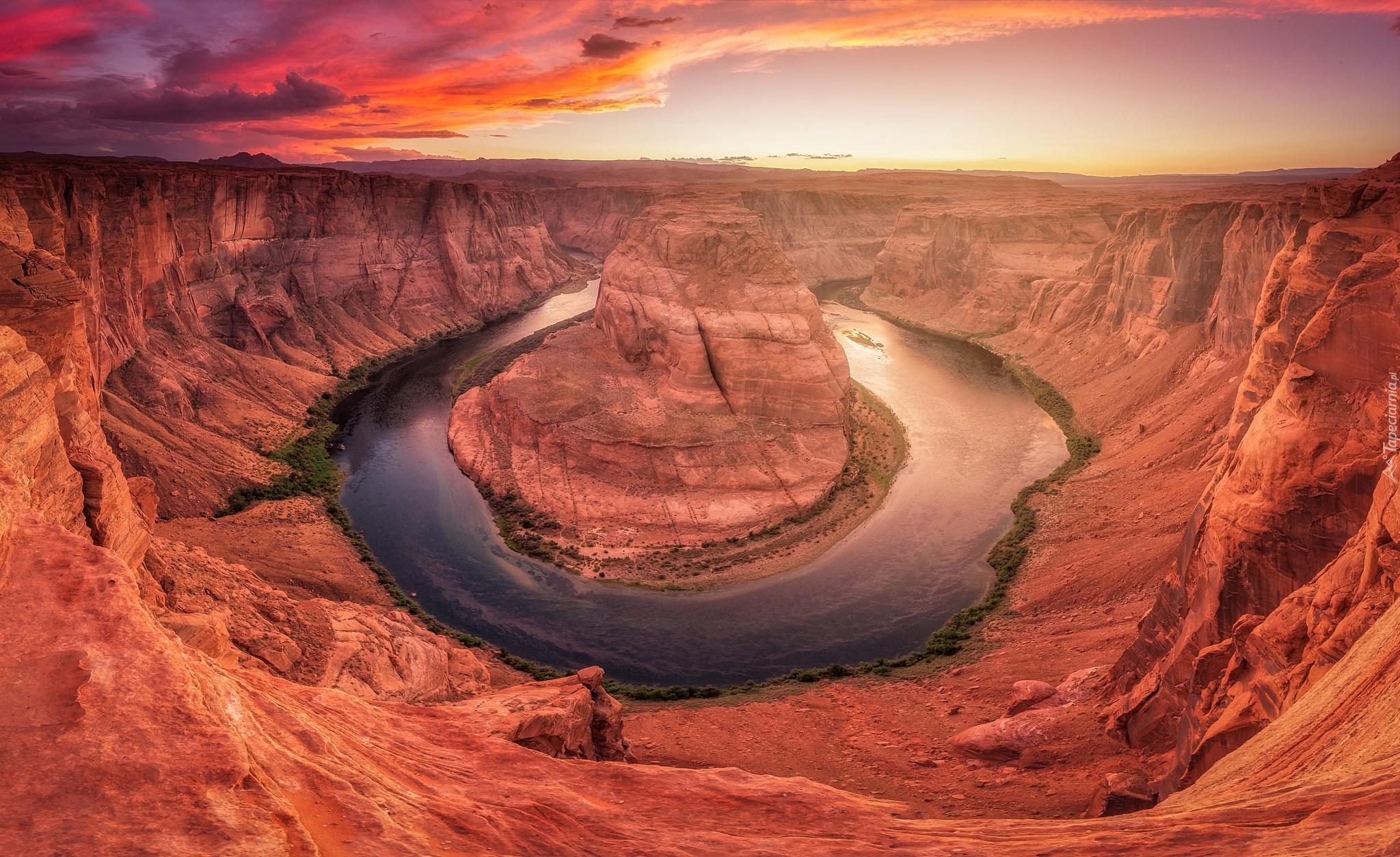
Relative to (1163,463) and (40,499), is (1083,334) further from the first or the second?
(40,499)

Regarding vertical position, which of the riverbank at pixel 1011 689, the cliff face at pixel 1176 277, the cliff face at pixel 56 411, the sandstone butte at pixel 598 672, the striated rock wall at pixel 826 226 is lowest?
the riverbank at pixel 1011 689

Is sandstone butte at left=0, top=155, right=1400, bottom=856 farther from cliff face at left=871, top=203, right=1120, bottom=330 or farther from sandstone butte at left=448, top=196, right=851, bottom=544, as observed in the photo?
cliff face at left=871, top=203, right=1120, bottom=330

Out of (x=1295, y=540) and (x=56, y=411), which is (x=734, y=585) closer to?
(x=1295, y=540)

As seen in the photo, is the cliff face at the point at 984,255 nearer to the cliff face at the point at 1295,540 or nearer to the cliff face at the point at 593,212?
the cliff face at the point at 593,212

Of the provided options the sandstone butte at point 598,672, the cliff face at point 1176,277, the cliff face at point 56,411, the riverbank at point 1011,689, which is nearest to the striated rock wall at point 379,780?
the sandstone butte at point 598,672

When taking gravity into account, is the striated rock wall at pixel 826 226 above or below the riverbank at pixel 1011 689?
above

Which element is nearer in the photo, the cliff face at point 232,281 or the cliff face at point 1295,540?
the cliff face at point 1295,540

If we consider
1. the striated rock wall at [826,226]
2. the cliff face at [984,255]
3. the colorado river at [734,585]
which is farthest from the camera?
the striated rock wall at [826,226]
